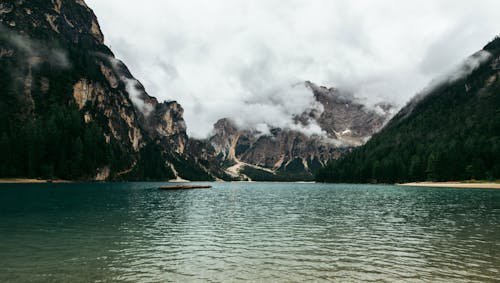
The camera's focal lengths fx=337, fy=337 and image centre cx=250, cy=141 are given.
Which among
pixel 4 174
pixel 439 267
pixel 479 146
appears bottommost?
pixel 439 267

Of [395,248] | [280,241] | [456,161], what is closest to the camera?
[395,248]

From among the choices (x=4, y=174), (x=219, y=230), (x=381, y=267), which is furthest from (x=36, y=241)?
(x=4, y=174)

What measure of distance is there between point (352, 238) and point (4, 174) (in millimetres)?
185345

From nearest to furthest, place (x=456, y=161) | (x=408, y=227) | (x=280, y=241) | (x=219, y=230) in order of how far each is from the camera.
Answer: (x=280, y=241) < (x=219, y=230) < (x=408, y=227) < (x=456, y=161)

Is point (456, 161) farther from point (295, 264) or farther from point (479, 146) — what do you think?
point (295, 264)

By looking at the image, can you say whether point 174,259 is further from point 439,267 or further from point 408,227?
point 408,227

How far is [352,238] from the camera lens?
3450 cm

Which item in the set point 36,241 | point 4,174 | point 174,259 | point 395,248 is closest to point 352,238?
point 395,248

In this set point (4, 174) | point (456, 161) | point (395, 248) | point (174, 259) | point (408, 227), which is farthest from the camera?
point (456, 161)

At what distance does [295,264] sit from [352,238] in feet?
41.2

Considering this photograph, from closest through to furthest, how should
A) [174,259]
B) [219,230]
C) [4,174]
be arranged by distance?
1. [174,259]
2. [219,230]
3. [4,174]

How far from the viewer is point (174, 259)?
83.5 ft

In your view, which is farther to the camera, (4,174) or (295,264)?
(4,174)

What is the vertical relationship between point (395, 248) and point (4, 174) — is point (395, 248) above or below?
below
